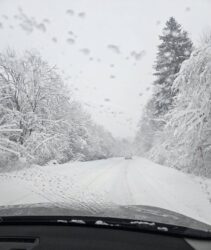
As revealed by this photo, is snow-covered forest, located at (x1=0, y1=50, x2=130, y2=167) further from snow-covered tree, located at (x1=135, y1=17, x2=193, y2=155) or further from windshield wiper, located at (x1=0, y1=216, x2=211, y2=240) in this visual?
windshield wiper, located at (x1=0, y1=216, x2=211, y2=240)

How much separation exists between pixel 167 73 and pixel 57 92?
9711 millimetres

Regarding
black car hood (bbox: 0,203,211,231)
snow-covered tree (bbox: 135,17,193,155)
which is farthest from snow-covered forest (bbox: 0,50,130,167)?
black car hood (bbox: 0,203,211,231)

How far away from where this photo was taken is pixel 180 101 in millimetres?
15438

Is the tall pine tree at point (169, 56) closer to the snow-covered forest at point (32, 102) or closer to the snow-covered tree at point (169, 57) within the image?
the snow-covered tree at point (169, 57)

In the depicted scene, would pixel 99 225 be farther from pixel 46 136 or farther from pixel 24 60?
pixel 24 60

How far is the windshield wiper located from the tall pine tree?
26.9 metres

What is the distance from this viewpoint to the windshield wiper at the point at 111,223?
2.84 m

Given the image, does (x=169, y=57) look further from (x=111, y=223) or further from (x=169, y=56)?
(x=111, y=223)

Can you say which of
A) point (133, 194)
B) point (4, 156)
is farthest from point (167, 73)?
point (133, 194)

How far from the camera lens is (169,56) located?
30.4 metres

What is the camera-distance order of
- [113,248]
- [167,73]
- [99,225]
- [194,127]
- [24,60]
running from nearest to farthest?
[113,248] < [99,225] < [194,127] < [24,60] < [167,73]

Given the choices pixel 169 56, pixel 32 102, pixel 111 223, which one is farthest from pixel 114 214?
pixel 169 56

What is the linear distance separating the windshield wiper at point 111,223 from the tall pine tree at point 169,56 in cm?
2686

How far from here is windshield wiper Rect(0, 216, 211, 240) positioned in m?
2.84
